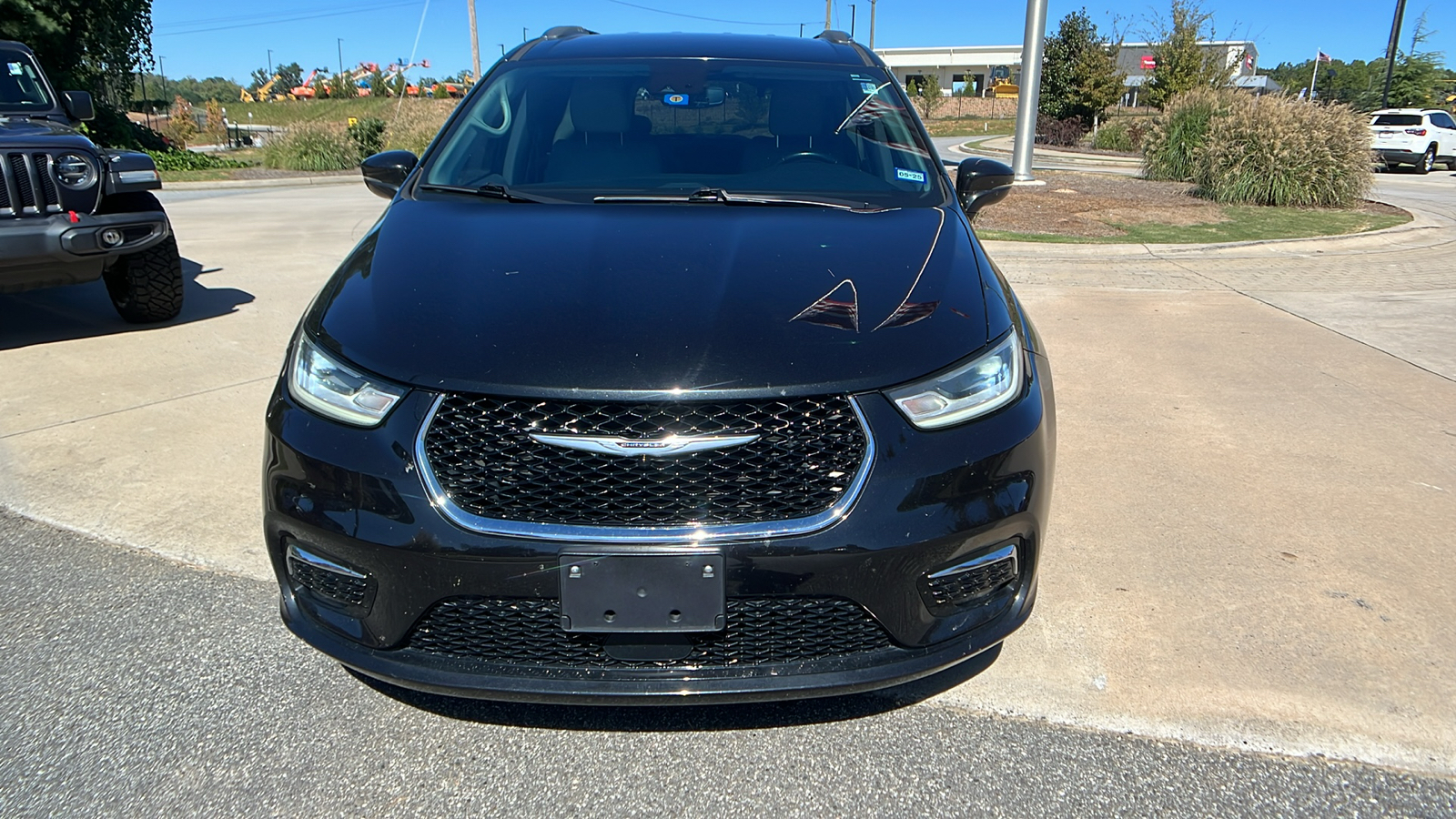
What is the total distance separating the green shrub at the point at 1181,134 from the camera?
14.9 meters

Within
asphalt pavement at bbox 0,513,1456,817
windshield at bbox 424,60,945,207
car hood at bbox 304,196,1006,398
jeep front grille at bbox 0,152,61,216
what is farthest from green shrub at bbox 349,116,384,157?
asphalt pavement at bbox 0,513,1456,817

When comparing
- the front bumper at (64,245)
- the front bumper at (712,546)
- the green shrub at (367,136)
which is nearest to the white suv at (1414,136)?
the green shrub at (367,136)

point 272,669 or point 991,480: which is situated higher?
point 991,480

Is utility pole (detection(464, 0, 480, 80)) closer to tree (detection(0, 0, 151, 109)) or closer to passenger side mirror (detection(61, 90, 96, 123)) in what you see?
tree (detection(0, 0, 151, 109))

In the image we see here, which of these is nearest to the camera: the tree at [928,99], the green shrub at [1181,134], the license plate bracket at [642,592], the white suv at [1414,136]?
the license plate bracket at [642,592]

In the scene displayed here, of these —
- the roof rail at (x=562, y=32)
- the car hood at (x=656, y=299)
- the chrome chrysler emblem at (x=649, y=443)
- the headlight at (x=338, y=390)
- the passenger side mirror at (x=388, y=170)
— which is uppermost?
the roof rail at (x=562, y=32)

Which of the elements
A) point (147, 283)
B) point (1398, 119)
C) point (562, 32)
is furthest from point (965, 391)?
point (1398, 119)

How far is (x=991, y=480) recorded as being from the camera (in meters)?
2.08

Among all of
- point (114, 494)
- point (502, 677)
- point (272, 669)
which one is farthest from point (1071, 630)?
point (114, 494)

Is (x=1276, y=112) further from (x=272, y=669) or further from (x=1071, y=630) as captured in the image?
(x=272, y=669)

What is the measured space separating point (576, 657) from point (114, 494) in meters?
2.55

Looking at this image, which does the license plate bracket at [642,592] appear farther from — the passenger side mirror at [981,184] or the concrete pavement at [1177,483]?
the passenger side mirror at [981,184]

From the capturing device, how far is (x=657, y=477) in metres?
1.95

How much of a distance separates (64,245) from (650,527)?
4.81m
